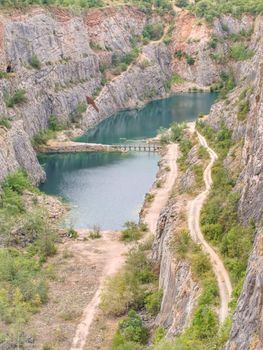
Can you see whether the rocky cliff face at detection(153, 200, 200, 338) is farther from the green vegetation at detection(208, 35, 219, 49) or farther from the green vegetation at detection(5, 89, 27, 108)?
the green vegetation at detection(208, 35, 219, 49)

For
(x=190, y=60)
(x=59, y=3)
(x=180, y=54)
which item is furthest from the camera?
(x=180, y=54)

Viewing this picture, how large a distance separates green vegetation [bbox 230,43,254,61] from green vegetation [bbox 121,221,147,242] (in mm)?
77784

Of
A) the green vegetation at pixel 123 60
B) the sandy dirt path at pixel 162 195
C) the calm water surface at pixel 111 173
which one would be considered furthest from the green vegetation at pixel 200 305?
the green vegetation at pixel 123 60

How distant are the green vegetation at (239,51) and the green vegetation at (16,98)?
57.3 m

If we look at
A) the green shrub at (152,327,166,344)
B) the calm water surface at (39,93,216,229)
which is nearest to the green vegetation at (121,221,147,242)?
the calm water surface at (39,93,216,229)

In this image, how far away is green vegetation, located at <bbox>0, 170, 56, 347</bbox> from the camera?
130 ft

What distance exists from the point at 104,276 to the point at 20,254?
766cm

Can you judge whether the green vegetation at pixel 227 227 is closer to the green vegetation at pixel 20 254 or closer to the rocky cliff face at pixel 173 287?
the rocky cliff face at pixel 173 287

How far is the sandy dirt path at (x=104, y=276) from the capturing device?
38094 mm

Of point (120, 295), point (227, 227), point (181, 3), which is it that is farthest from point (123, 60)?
point (227, 227)

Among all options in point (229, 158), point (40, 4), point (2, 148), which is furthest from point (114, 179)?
point (40, 4)

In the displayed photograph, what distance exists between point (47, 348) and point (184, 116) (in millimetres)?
75081

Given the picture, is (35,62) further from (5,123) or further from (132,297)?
(132,297)

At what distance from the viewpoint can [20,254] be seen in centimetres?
5150
